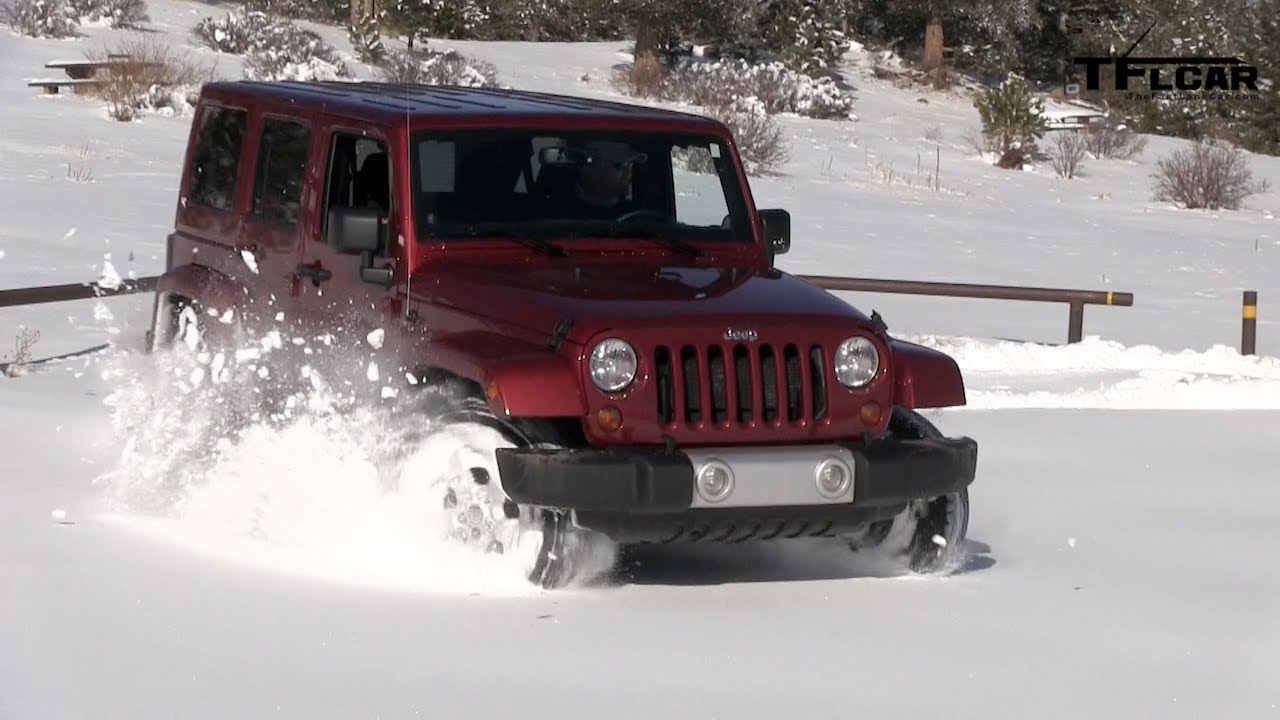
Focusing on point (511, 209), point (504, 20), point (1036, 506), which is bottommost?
point (1036, 506)

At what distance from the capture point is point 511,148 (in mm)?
7559

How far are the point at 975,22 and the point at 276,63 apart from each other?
1890 cm

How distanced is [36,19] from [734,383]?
3146cm

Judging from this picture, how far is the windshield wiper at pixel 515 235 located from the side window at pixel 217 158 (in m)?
1.69

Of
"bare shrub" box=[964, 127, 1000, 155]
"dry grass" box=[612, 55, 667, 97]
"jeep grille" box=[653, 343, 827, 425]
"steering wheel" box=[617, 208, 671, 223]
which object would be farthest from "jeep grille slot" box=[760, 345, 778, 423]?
"dry grass" box=[612, 55, 667, 97]

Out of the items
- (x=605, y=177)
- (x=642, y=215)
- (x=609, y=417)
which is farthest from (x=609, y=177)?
(x=609, y=417)

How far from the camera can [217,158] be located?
8953 millimetres

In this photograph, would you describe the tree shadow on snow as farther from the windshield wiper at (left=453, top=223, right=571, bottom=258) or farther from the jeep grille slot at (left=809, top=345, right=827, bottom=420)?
the windshield wiper at (left=453, top=223, right=571, bottom=258)

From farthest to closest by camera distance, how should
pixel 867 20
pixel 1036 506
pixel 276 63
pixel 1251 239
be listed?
pixel 867 20 → pixel 276 63 → pixel 1251 239 → pixel 1036 506

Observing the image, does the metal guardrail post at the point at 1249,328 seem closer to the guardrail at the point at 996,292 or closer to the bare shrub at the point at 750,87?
the guardrail at the point at 996,292

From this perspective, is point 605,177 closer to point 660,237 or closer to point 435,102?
point 660,237

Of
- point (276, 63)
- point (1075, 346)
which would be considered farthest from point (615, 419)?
point (276, 63)

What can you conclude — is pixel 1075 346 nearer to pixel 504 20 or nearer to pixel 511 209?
pixel 511 209

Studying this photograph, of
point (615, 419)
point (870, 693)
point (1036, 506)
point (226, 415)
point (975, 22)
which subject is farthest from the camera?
point (975, 22)
